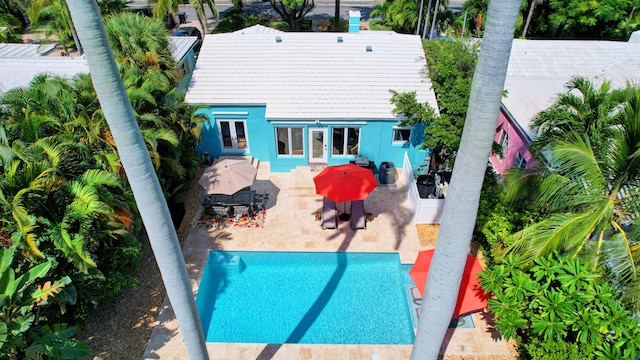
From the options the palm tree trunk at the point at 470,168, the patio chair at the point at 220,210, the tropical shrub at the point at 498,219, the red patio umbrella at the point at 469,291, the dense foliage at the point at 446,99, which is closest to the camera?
the palm tree trunk at the point at 470,168

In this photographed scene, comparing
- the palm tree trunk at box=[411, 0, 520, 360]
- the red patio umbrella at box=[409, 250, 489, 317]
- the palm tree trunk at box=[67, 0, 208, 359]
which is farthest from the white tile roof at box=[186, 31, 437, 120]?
the palm tree trunk at box=[411, 0, 520, 360]

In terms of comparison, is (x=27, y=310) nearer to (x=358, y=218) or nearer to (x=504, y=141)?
(x=358, y=218)

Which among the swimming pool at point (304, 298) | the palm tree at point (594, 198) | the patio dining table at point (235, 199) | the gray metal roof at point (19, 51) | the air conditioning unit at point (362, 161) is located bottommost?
the swimming pool at point (304, 298)

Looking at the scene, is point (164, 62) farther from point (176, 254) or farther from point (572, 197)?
point (572, 197)

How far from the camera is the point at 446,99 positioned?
15797mm

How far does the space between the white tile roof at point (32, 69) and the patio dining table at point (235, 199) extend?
940 centimetres

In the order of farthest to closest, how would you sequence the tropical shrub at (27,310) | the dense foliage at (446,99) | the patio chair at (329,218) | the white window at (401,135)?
the white window at (401,135) < the patio chair at (329,218) < the dense foliage at (446,99) < the tropical shrub at (27,310)

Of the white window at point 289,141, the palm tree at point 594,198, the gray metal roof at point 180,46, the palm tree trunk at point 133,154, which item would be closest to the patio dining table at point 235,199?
the white window at point 289,141

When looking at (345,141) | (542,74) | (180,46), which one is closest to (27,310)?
(345,141)

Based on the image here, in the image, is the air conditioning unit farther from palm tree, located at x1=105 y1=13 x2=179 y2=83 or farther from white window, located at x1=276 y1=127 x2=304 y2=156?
palm tree, located at x1=105 y1=13 x2=179 y2=83

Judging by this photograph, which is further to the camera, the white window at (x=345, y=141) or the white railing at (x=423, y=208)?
the white window at (x=345, y=141)

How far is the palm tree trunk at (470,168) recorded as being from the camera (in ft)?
14.5

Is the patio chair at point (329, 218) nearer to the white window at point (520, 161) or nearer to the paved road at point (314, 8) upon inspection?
the white window at point (520, 161)

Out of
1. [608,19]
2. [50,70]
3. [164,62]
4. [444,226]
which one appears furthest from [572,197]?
[608,19]
